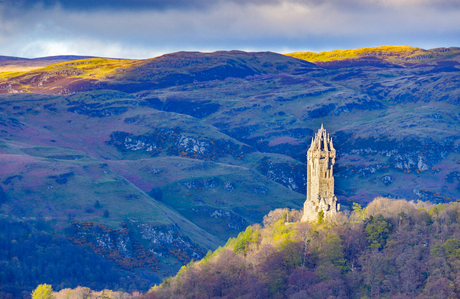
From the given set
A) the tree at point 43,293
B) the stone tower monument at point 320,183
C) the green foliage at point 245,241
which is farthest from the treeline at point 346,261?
the tree at point 43,293

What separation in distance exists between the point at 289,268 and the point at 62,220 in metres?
114

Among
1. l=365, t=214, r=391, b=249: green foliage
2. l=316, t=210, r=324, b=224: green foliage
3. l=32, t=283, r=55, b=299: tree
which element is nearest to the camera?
l=365, t=214, r=391, b=249: green foliage

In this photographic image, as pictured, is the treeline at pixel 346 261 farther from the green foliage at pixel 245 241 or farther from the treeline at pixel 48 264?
the treeline at pixel 48 264

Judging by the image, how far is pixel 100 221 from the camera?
194500 millimetres

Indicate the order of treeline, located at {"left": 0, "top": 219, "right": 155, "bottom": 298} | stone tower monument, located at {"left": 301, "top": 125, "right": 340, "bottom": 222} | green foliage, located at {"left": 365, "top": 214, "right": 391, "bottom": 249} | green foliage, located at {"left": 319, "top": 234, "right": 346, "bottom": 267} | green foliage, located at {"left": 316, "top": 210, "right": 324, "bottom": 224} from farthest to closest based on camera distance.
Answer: treeline, located at {"left": 0, "top": 219, "right": 155, "bottom": 298}, stone tower monument, located at {"left": 301, "top": 125, "right": 340, "bottom": 222}, green foliage, located at {"left": 316, "top": 210, "right": 324, "bottom": 224}, green foliage, located at {"left": 365, "top": 214, "right": 391, "bottom": 249}, green foliage, located at {"left": 319, "top": 234, "right": 346, "bottom": 267}

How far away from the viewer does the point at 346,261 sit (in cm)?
9500

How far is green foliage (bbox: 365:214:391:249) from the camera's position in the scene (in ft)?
316

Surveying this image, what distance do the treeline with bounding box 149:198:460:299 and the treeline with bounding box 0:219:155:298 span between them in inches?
2289

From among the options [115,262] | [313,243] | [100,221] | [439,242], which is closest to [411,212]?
[439,242]

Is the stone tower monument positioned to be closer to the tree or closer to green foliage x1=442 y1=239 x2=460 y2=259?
green foliage x1=442 y1=239 x2=460 y2=259

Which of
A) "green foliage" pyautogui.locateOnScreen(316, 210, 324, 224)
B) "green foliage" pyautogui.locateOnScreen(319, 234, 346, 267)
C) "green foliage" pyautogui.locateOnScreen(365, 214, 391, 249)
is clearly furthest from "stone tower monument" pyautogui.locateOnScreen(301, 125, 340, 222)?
"green foliage" pyautogui.locateOnScreen(319, 234, 346, 267)

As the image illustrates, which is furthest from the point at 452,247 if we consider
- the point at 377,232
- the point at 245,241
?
the point at 245,241

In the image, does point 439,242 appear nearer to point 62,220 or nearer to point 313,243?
point 313,243

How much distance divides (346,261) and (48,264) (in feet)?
327
